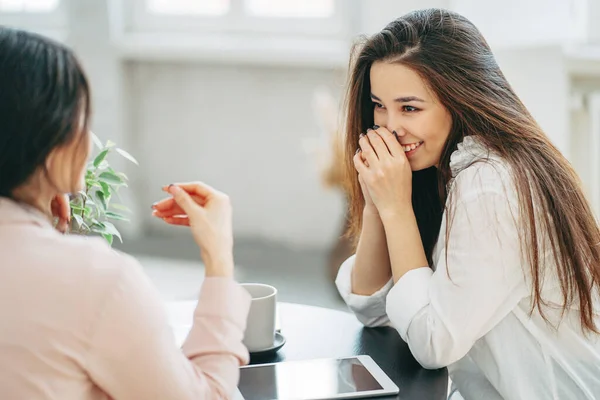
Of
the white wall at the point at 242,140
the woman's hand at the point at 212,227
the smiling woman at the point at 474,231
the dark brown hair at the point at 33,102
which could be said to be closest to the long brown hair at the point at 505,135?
the smiling woman at the point at 474,231

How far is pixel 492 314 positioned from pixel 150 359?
22.8 inches

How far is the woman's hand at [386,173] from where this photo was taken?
1312 millimetres

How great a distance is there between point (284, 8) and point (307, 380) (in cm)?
328

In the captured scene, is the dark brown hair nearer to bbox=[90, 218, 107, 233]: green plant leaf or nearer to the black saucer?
bbox=[90, 218, 107, 233]: green plant leaf

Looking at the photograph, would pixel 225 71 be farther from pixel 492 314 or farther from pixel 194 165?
pixel 492 314

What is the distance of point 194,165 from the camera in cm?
425

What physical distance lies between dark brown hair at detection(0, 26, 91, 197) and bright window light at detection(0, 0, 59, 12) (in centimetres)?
373

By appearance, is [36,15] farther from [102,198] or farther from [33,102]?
[33,102]

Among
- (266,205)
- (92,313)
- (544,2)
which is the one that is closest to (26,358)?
(92,313)

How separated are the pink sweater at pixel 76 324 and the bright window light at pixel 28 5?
378 cm

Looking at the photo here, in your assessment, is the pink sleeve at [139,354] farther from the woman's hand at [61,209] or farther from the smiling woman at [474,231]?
the smiling woman at [474,231]

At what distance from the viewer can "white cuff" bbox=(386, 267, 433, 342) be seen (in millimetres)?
1210

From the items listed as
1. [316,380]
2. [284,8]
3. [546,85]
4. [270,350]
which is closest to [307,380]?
[316,380]

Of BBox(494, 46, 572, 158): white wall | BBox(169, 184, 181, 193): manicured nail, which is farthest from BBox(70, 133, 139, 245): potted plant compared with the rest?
BBox(494, 46, 572, 158): white wall
